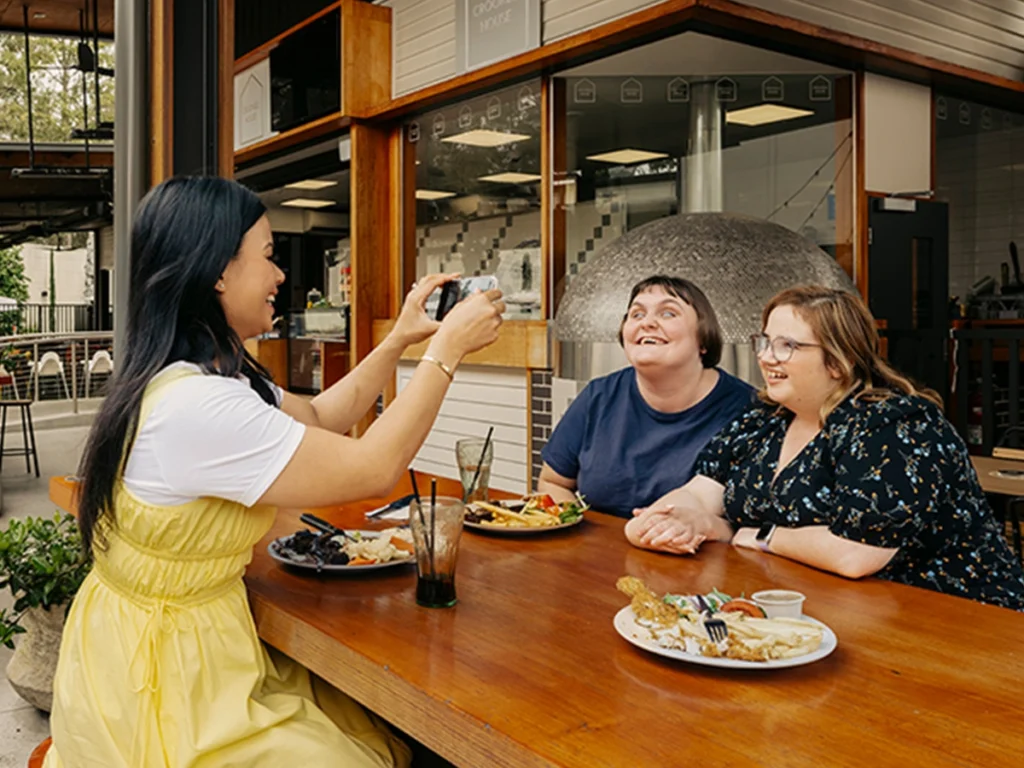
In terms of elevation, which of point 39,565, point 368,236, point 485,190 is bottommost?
point 39,565

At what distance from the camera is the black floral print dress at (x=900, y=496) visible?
69.4 inches

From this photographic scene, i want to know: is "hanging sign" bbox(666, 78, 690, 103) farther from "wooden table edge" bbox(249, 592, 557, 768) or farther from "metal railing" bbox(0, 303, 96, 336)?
"metal railing" bbox(0, 303, 96, 336)

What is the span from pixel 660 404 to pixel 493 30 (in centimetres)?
393

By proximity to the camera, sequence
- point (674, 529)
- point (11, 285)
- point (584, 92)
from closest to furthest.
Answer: point (674, 529)
point (584, 92)
point (11, 285)

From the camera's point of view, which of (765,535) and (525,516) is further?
(525,516)

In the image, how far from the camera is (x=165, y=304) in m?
1.59

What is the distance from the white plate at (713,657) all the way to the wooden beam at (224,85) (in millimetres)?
1782

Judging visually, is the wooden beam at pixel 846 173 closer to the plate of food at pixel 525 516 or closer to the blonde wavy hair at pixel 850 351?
the blonde wavy hair at pixel 850 351

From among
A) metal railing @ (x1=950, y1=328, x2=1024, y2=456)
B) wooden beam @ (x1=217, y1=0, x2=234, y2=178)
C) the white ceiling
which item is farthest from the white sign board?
metal railing @ (x1=950, y1=328, x2=1024, y2=456)

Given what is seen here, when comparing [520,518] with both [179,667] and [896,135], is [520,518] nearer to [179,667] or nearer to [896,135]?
[179,667]

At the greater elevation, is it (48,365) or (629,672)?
(48,365)

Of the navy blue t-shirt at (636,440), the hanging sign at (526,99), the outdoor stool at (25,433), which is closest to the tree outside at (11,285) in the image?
the outdoor stool at (25,433)

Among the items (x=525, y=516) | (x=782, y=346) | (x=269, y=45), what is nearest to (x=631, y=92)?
(x=269, y=45)

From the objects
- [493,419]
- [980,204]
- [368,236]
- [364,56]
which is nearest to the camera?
[493,419]
